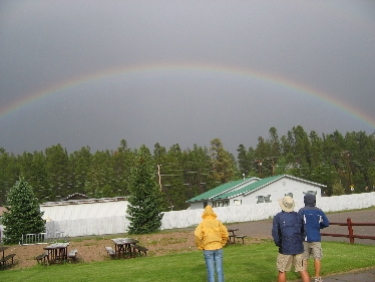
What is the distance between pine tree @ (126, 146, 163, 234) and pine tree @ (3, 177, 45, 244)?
7598 mm

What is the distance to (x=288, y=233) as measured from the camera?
329 inches

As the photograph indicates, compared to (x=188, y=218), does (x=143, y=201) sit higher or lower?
higher

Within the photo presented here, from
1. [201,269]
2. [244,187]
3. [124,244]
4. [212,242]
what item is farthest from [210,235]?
[244,187]

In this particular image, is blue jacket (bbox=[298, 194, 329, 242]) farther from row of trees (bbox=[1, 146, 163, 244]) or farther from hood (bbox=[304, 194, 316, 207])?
row of trees (bbox=[1, 146, 163, 244])

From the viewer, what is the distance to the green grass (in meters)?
12.1

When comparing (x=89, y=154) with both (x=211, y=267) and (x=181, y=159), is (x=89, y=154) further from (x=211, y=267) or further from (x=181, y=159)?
(x=211, y=267)

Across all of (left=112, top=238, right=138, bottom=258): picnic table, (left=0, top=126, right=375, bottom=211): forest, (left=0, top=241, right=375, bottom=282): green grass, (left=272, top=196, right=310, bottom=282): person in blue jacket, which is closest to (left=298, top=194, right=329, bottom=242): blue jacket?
(left=272, top=196, right=310, bottom=282): person in blue jacket

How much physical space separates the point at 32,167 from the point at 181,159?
34.8m

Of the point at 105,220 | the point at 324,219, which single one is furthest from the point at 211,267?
the point at 105,220

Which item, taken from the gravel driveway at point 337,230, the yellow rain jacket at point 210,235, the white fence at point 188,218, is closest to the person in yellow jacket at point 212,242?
the yellow rain jacket at point 210,235

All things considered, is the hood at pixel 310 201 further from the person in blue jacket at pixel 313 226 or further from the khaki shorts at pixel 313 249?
the khaki shorts at pixel 313 249

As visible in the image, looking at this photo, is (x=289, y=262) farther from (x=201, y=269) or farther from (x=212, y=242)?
(x=201, y=269)

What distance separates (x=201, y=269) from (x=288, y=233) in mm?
5949

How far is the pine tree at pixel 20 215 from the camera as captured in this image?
116 ft
